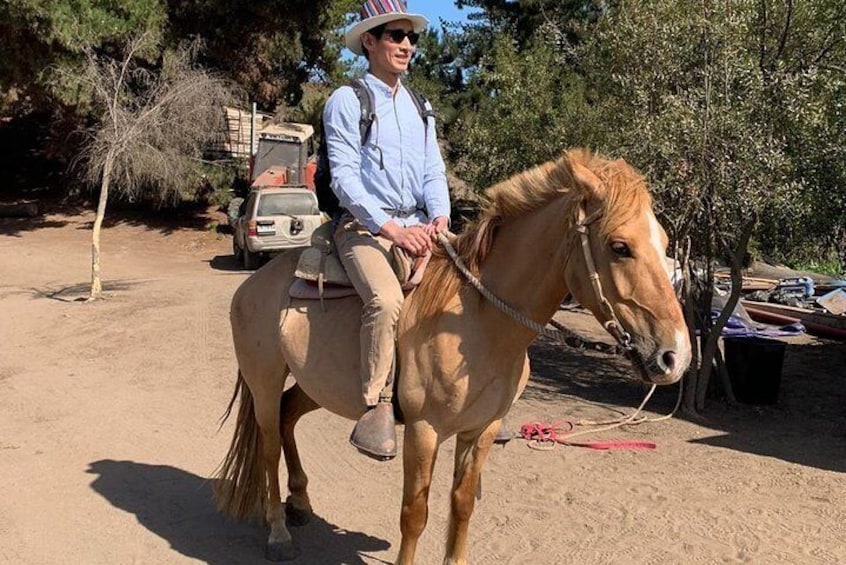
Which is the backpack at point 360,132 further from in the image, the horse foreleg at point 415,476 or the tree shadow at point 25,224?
the tree shadow at point 25,224

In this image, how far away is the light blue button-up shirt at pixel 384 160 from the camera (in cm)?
325

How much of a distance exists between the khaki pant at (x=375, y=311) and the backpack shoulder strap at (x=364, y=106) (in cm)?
54

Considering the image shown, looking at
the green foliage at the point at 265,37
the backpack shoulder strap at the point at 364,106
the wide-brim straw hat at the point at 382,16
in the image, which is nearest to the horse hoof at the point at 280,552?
the backpack shoulder strap at the point at 364,106

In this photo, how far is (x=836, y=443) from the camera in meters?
6.60

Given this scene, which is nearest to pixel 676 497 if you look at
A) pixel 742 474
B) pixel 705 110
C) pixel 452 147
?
pixel 742 474

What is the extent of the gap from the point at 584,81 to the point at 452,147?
34.7ft

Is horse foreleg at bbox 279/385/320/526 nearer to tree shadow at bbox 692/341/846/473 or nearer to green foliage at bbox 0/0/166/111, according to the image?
tree shadow at bbox 692/341/846/473

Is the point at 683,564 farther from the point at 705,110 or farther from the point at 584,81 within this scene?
the point at 584,81

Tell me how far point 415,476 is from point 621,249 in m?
1.43

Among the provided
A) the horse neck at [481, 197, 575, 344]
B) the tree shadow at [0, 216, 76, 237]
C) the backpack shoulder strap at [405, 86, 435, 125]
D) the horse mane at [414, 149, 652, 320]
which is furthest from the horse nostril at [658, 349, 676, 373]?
the tree shadow at [0, 216, 76, 237]

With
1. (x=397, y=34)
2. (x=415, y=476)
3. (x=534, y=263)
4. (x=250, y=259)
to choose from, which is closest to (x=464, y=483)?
(x=415, y=476)

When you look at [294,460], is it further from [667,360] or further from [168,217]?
[168,217]

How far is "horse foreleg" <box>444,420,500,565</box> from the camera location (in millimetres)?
3476

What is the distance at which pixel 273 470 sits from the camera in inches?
166
